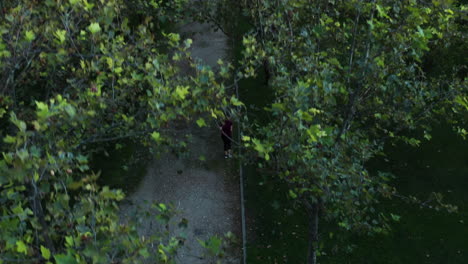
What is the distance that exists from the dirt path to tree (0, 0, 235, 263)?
14.9 feet

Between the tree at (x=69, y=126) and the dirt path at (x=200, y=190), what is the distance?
4.54 metres

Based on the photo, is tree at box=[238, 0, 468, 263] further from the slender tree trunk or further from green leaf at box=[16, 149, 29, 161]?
green leaf at box=[16, 149, 29, 161]

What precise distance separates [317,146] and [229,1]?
10.3 meters

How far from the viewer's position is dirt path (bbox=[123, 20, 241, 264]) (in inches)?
513

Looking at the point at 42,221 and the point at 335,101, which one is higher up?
the point at 335,101

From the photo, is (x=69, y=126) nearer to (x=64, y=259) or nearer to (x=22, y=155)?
(x=22, y=155)

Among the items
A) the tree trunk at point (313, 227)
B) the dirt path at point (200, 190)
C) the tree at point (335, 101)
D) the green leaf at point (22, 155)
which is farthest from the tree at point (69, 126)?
the dirt path at point (200, 190)

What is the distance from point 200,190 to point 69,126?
8.13 meters

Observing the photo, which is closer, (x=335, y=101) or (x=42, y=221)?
(x=42, y=221)

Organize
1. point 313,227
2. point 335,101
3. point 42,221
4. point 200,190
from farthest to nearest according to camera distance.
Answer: point 200,190 → point 313,227 → point 335,101 → point 42,221

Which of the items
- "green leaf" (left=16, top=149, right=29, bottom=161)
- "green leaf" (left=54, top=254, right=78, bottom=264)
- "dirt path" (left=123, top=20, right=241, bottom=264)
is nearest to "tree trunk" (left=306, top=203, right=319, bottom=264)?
"dirt path" (left=123, top=20, right=241, bottom=264)

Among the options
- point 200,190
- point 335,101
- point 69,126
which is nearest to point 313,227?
point 335,101

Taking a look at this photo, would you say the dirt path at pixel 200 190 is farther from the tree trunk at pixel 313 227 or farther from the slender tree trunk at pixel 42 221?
the slender tree trunk at pixel 42 221

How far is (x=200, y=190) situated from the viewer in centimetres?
Result: 1476
